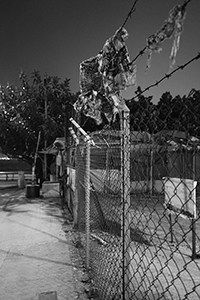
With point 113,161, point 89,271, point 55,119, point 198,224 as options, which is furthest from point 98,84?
point 55,119

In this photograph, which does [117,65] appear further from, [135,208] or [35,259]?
[35,259]

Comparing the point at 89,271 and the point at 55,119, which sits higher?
the point at 55,119

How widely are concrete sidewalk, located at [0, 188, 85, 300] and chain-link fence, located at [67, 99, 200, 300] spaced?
47 cm

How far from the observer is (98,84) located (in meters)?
3.92

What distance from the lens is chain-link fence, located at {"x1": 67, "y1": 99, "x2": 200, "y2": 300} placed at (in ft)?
7.56

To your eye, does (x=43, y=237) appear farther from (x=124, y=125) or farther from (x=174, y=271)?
(x=124, y=125)

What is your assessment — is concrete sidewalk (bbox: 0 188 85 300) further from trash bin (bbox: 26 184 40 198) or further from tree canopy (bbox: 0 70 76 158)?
tree canopy (bbox: 0 70 76 158)

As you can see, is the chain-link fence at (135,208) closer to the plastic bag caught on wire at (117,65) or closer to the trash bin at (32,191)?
the plastic bag caught on wire at (117,65)

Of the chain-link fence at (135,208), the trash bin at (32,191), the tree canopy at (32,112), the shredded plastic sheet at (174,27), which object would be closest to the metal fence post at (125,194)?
the chain-link fence at (135,208)

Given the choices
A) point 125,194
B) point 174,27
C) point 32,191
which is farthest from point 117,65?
point 32,191

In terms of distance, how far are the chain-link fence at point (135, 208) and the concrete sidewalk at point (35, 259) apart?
0.47 meters

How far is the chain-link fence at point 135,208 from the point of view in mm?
2305

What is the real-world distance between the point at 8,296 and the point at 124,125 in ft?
8.91

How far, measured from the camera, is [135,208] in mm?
3014
